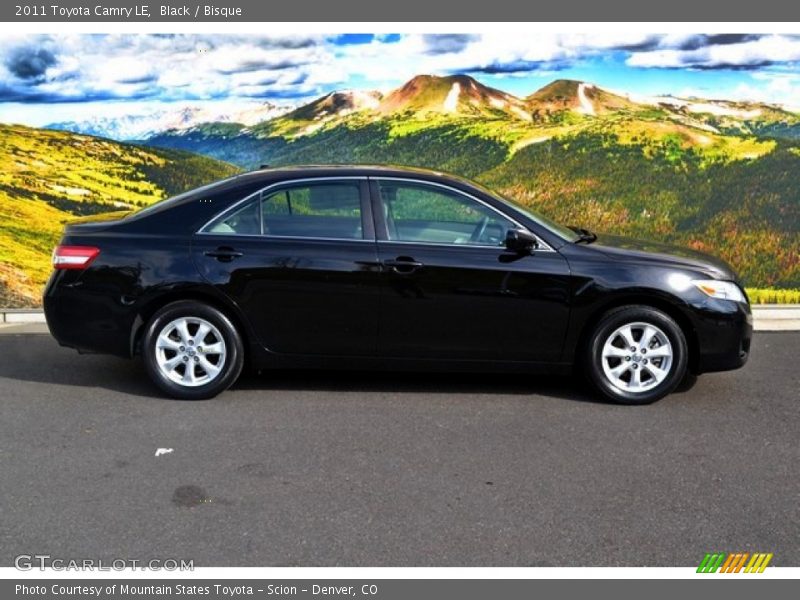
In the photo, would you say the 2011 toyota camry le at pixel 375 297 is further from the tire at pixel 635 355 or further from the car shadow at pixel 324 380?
the car shadow at pixel 324 380

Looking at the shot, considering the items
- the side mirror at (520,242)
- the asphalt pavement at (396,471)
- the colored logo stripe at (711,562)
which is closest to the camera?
the colored logo stripe at (711,562)

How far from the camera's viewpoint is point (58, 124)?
9.63 metres

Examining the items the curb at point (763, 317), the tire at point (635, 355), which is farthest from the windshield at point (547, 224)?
the curb at point (763, 317)

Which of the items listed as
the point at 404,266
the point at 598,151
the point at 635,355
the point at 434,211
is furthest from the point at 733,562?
the point at 598,151

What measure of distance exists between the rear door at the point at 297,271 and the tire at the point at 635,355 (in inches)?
56.6

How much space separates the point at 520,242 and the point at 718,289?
1305 mm

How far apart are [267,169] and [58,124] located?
14.9ft

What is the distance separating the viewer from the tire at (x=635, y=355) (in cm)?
563

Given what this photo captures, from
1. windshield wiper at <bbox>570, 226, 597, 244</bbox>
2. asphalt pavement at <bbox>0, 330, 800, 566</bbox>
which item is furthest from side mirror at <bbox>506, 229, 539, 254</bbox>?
asphalt pavement at <bbox>0, 330, 800, 566</bbox>

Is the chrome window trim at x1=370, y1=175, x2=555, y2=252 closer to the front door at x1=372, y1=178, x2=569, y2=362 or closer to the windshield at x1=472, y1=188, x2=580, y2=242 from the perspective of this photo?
the front door at x1=372, y1=178, x2=569, y2=362

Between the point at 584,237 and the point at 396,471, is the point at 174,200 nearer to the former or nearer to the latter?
the point at 396,471

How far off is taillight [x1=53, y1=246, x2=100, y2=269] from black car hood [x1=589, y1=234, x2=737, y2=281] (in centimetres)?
323

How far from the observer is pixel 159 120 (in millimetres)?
9914

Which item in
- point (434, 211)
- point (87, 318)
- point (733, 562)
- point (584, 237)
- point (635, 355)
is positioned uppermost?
point (434, 211)
